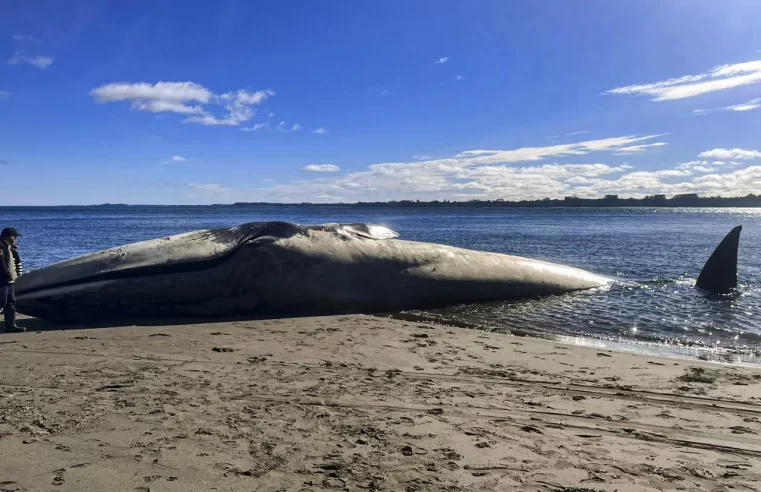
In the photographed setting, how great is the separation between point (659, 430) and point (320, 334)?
482 cm

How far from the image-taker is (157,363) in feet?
19.8

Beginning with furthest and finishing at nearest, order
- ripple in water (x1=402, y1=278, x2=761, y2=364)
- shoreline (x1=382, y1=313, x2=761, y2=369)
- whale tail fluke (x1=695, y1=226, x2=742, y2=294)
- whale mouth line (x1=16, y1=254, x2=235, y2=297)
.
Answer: whale tail fluke (x1=695, y1=226, x2=742, y2=294) < whale mouth line (x1=16, y1=254, x2=235, y2=297) < ripple in water (x1=402, y1=278, x2=761, y2=364) < shoreline (x1=382, y1=313, x2=761, y2=369)

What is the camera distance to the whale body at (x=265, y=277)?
8680 millimetres

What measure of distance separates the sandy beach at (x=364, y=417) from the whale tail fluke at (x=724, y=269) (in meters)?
7.30

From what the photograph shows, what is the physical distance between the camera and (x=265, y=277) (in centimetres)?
938

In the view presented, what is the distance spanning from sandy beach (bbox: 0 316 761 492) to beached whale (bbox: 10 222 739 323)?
1.61 m

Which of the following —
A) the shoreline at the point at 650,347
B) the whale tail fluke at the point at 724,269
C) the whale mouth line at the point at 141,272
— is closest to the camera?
the shoreline at the point at 650,347

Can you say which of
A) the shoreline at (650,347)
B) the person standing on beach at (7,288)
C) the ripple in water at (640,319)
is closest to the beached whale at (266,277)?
the person standing on beach at (7,288)

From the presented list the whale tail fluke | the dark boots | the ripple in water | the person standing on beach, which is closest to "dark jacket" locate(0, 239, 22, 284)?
the person standing on beach

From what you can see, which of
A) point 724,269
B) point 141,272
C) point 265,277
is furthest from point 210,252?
point 724,269

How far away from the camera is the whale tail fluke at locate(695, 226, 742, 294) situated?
40.9 ft

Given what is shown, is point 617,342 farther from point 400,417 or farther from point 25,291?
point 25,291

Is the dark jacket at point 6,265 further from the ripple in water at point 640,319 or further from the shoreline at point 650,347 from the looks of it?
the shoreline at point 650,347

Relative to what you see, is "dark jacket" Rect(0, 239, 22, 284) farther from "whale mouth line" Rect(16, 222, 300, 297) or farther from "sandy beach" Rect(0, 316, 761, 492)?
"sandy beach" Rect(0, 316, 761, 492)
